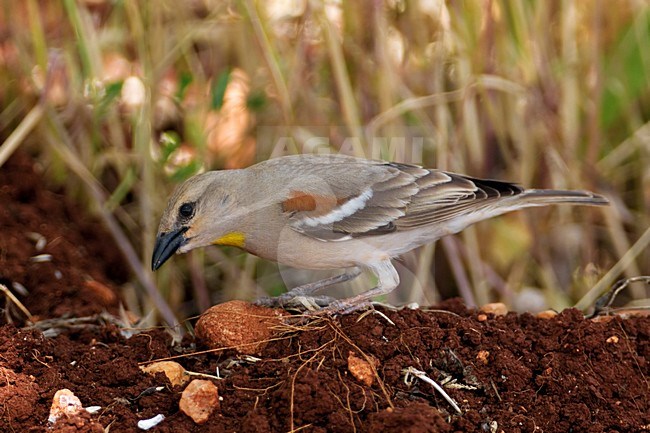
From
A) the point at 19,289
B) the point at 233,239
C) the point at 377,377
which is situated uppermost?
the point at 233,239

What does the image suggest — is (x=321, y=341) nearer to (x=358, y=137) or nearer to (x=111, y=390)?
(x=111, y=390)

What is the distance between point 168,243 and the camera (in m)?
3.68

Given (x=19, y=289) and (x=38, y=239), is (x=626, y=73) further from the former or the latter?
(x=19, y=289)

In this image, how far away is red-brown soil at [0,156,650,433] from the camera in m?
2.74

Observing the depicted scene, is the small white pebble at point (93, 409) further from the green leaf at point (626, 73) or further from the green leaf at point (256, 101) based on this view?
the green leaf at point (626, 73)

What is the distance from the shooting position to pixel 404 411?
261cm

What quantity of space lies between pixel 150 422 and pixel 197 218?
1.17 metres

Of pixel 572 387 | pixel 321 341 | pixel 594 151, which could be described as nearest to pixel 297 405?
pixel 321 341

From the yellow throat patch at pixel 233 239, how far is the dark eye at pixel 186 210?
198 millimetres

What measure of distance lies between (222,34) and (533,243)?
2.68 metres

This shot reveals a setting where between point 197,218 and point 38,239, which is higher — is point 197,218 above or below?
above

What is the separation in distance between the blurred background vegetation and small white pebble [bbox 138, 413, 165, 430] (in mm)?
1918

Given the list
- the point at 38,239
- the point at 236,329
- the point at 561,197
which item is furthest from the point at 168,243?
the point at 561,197

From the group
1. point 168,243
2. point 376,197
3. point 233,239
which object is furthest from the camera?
point 376,197
